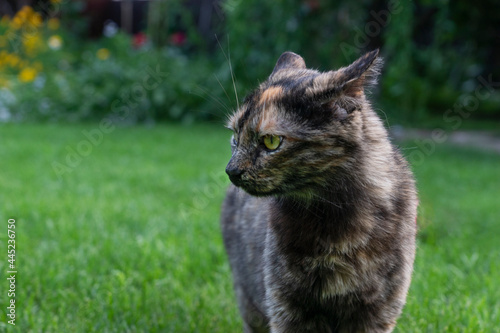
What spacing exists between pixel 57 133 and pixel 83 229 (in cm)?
472

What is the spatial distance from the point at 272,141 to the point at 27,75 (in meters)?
11.3

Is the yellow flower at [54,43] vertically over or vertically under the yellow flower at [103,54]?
over

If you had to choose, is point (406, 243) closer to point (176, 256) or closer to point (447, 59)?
point (176, 256)

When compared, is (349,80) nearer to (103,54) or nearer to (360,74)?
(360,74)

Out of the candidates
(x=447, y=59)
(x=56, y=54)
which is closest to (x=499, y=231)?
(x=447, y=59)

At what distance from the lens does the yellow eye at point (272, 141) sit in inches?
83.7

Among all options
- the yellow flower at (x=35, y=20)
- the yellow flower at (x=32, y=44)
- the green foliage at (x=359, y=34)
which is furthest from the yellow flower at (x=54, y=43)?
the green foliage at (x=359, y=34)

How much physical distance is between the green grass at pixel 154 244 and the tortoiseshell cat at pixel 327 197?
922 mm

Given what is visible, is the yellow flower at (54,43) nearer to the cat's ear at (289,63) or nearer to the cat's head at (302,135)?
the cat's ear at (289,63)

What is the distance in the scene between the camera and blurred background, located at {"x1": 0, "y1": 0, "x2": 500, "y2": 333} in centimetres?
340

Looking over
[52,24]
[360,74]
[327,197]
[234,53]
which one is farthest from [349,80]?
[52,24]

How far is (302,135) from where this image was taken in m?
2.10

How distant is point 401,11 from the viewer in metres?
A: 7.23

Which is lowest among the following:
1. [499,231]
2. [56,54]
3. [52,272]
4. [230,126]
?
[56,54]
